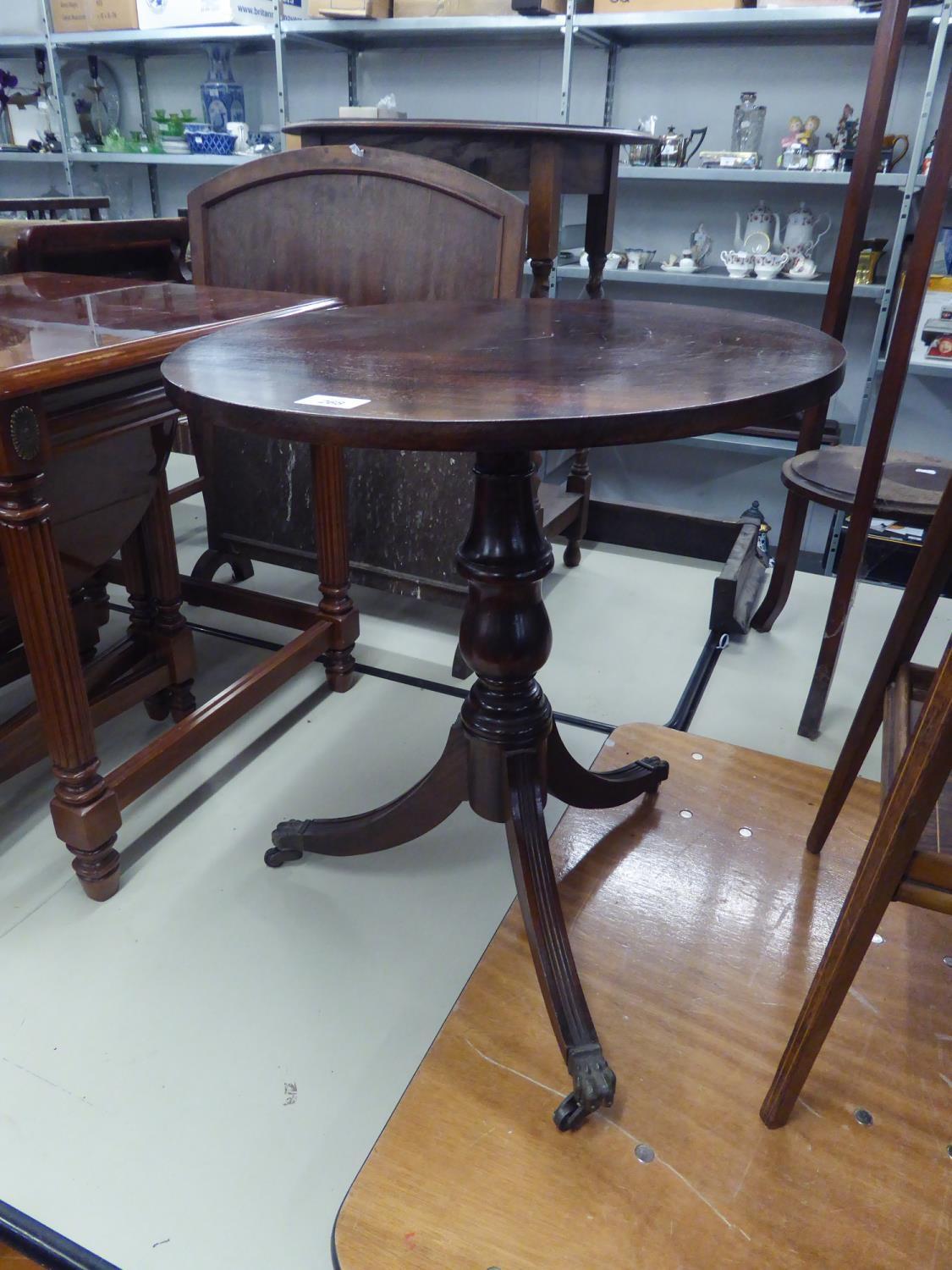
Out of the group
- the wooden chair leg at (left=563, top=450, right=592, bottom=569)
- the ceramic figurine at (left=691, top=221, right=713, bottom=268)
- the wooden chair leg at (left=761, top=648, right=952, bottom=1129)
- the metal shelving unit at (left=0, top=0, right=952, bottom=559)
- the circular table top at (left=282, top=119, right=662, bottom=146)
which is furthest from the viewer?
the ceramic figurine at (left=691, top=221, right=713, bottom=268)

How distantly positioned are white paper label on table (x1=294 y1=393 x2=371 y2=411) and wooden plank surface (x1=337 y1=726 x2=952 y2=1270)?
0.74 m

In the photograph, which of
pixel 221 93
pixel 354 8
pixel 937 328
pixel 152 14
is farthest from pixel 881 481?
pixel 152 14

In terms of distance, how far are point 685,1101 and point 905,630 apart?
63 centimetres

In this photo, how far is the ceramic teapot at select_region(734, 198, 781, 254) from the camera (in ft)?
10.4

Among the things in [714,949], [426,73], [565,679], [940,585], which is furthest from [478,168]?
[426,73]

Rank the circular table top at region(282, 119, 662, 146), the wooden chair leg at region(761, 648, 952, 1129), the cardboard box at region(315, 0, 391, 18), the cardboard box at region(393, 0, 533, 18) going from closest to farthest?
the wooden chair leg at region(761, 648, 952, 1129), the circular table top at region(282, 119, 662, 146), the cardboard box at region(393, 0, 533, 18), the cardboard box at region(315, 0, 391, 18)

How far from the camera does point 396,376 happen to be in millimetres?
898

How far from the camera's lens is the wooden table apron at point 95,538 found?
3.69ft

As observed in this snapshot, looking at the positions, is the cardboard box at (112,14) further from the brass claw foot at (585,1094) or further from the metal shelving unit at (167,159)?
the brass claw foot at (585,1094)

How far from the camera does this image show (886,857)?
0.77 m

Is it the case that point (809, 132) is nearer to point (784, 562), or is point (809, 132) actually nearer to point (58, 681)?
point (784, 562)

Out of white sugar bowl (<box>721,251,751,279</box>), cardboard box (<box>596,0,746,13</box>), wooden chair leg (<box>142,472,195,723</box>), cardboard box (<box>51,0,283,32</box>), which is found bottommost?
wooden chair leg (<box>142,472,195,723</box>)

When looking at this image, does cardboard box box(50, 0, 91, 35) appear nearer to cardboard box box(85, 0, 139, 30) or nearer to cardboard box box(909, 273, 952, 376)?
cardboard box box(85, 0, 139, 30)

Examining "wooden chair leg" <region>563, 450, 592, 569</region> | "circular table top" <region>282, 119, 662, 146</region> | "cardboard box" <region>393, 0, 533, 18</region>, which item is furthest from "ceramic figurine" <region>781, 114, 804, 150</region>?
"wooden chair leg" <region>563, 450, 592, 569</region>
